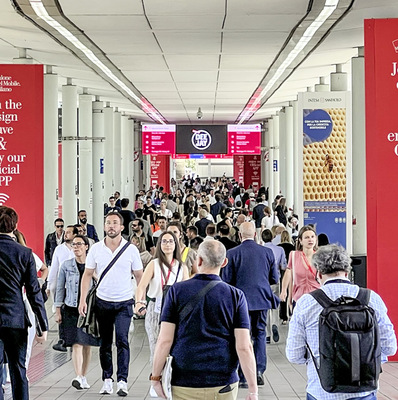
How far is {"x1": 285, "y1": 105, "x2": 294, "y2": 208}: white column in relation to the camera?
30.6 meters

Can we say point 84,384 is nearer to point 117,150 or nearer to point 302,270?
point 302,270

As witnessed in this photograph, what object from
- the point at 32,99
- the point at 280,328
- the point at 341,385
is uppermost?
the point at 32,99

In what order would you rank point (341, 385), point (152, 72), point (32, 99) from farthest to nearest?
point (152, 72) < point (32, 99) < point (341, 385)

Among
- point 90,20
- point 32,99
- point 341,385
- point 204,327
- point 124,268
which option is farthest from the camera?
point 32,99

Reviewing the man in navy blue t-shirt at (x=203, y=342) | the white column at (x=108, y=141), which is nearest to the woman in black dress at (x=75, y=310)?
the man in navy blue t-shirt at (x=203, y=342)

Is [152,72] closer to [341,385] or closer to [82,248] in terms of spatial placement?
[82,248]

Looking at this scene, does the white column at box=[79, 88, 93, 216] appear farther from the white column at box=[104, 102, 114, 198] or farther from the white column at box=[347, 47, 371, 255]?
the white column at box=[347, 47, 371, 255]

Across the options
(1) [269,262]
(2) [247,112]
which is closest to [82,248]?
(1) [269,262]

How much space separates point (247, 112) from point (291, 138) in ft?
11.3

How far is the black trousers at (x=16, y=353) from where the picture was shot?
23.6 ft

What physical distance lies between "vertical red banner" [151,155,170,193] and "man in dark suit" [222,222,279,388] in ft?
122

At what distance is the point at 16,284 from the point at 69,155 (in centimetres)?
1522

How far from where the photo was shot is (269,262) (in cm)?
938

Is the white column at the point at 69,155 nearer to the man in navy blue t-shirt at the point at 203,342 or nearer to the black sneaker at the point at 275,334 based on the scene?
the black sneaker at the point at 275,334
